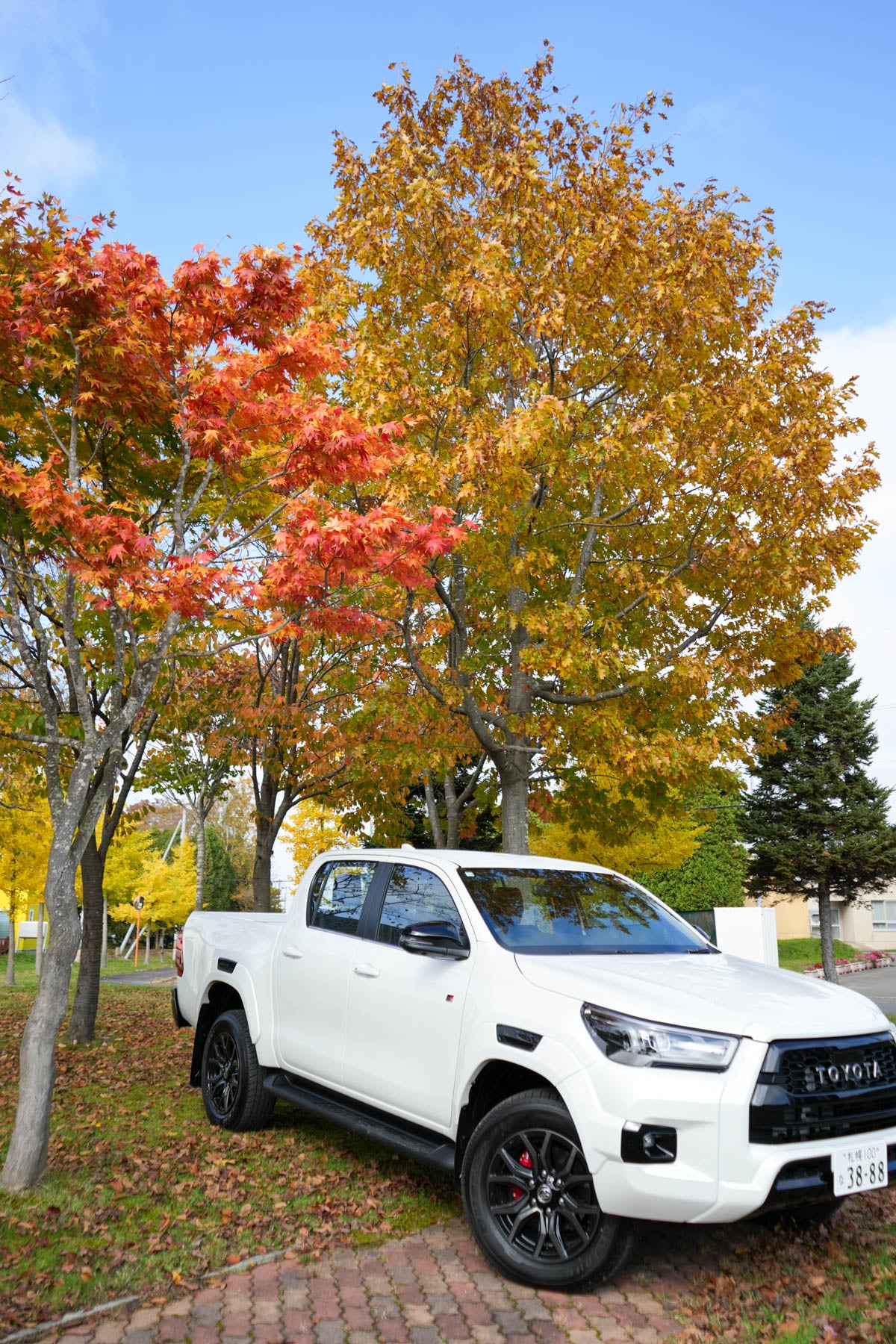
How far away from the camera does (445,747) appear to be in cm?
1192

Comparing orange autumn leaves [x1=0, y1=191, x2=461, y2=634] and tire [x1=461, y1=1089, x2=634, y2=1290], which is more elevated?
orange autumn leaves [x1=0, y1=191, x2=461, y2=634]

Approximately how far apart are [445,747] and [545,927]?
23.2 feet

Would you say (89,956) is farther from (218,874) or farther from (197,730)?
(218,874)

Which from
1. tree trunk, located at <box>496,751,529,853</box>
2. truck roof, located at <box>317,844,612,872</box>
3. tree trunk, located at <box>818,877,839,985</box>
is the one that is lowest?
tree trunk, located at <box>818,877,839,985</box>

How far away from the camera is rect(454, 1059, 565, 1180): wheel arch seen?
4.36 metres

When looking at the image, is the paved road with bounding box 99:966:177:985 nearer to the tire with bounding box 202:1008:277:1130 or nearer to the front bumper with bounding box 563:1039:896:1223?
the tire with bounding box 202:1008:277:1130

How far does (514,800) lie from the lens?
32.6ft

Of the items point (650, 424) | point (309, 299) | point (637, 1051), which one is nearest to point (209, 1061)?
point (637, 1051)

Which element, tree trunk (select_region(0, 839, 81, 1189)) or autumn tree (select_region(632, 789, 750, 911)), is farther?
autumn tree (select_region(632, 789, 750, 911))

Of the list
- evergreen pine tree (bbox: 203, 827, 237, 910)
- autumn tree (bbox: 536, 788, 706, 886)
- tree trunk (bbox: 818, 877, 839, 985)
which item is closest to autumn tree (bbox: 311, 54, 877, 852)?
autumn tree (bbox: 536, 788, 706, 886)

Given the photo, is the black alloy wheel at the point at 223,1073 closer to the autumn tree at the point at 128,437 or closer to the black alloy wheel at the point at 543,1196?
the autumn tree at the point at 128,437

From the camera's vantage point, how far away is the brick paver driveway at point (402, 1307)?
3615mm

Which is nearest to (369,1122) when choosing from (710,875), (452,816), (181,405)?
(181,405)

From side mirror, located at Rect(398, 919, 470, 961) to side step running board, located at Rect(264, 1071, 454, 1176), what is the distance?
86 cm
